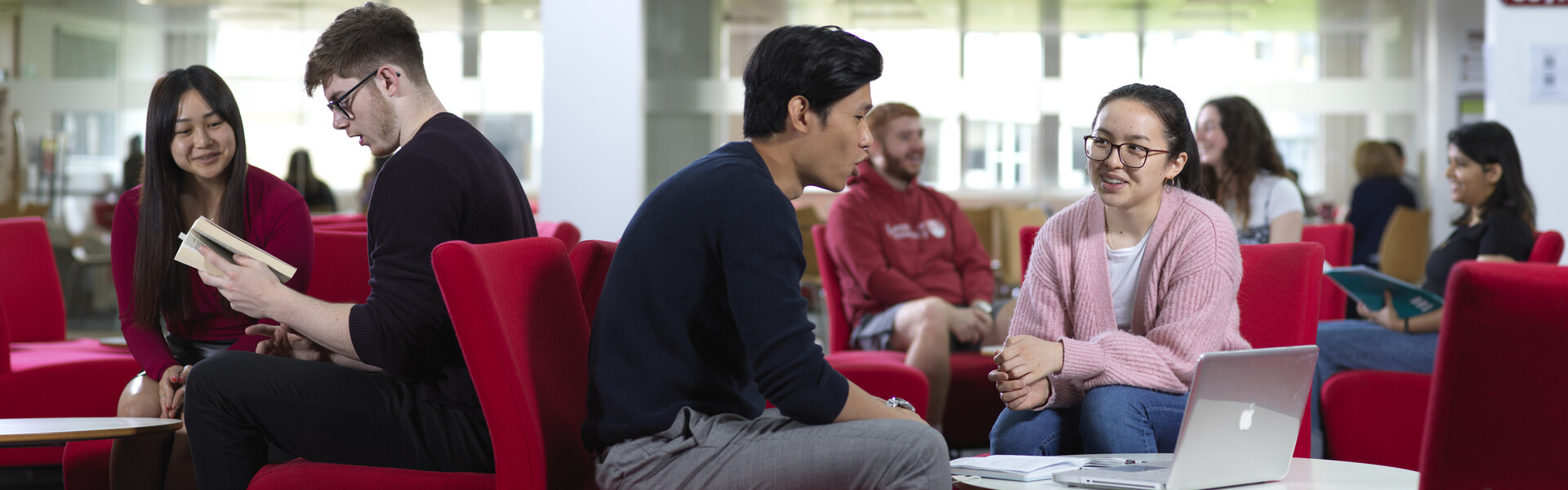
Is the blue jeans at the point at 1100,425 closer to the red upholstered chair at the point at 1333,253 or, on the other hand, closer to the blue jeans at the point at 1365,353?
the blue jeans at the point at 1365,353

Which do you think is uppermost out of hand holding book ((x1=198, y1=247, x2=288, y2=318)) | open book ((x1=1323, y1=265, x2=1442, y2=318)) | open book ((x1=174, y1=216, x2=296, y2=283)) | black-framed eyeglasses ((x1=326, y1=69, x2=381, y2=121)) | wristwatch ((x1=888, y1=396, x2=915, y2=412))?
black-framed eyeglasses ((x1=326, y1=69, x2=381, y2=121))

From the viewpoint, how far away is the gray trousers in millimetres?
1396

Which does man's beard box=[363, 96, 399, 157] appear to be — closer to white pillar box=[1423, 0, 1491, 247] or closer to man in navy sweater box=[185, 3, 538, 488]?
man in navy sweater box=[185, 3, 538, 488]

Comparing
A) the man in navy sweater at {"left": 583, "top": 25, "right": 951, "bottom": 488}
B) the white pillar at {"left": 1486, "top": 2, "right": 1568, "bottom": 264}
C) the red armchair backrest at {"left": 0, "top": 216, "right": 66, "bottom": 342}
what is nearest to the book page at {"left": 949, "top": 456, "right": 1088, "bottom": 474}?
the man in navy sweater at {"left": 583, "top": 25, "right": 951, "bottom": 488}

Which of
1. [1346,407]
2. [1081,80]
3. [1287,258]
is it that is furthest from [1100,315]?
[1081,80]

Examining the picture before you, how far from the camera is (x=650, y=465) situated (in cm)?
144

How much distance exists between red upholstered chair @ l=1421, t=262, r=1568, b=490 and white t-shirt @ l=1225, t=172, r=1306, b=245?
2.68 m

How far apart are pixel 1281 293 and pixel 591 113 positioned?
3.99 metres

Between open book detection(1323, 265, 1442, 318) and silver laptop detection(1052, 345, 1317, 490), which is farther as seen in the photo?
open book detection(1323, 265, 1442, 318)

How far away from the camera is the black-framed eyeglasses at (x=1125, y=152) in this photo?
6.49 ft

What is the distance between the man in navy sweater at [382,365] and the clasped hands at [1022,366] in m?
0.83

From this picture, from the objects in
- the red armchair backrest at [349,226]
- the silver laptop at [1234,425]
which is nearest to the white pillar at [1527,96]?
the silver laptop at [1234,425]

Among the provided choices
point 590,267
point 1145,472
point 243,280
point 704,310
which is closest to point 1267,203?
point 1145,472

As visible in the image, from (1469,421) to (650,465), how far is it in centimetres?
91
